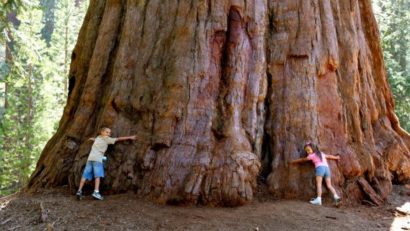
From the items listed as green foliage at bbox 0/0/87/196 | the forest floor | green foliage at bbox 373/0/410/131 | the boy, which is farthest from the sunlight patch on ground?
green foliage at bbox 0/0/87/196

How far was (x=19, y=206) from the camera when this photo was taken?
6043 millimetres

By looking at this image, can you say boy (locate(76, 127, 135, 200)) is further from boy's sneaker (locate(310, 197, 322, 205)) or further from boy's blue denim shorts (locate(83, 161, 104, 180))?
boy's sneaker (locate(310, 197, 322, 205))

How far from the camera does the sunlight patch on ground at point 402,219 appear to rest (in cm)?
598

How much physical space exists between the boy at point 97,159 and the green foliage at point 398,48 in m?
13.5

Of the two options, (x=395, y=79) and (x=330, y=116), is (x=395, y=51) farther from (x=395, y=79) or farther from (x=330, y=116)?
(x=330, y=116)

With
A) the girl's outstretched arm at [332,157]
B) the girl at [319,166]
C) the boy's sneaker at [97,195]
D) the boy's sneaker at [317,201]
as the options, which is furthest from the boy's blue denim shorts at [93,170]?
the girl's outstretched arm at [332,157]

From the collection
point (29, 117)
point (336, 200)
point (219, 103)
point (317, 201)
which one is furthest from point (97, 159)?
point (29, 117)

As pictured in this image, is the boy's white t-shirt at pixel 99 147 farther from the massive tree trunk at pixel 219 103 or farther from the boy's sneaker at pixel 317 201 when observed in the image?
the boy's sneaker at pixel 317 201

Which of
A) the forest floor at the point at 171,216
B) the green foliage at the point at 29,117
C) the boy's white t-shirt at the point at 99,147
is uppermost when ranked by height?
the green foliage at the point at 29,117

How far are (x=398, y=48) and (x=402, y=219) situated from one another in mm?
15691

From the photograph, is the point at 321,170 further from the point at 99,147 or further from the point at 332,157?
the point at 99,147

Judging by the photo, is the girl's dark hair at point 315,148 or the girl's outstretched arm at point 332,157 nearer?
the girl's dark hair at point 315,148

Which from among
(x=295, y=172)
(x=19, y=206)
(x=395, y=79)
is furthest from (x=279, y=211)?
(x=395, y=79)

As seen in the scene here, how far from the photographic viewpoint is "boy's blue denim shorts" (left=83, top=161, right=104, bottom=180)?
6.28 metres
